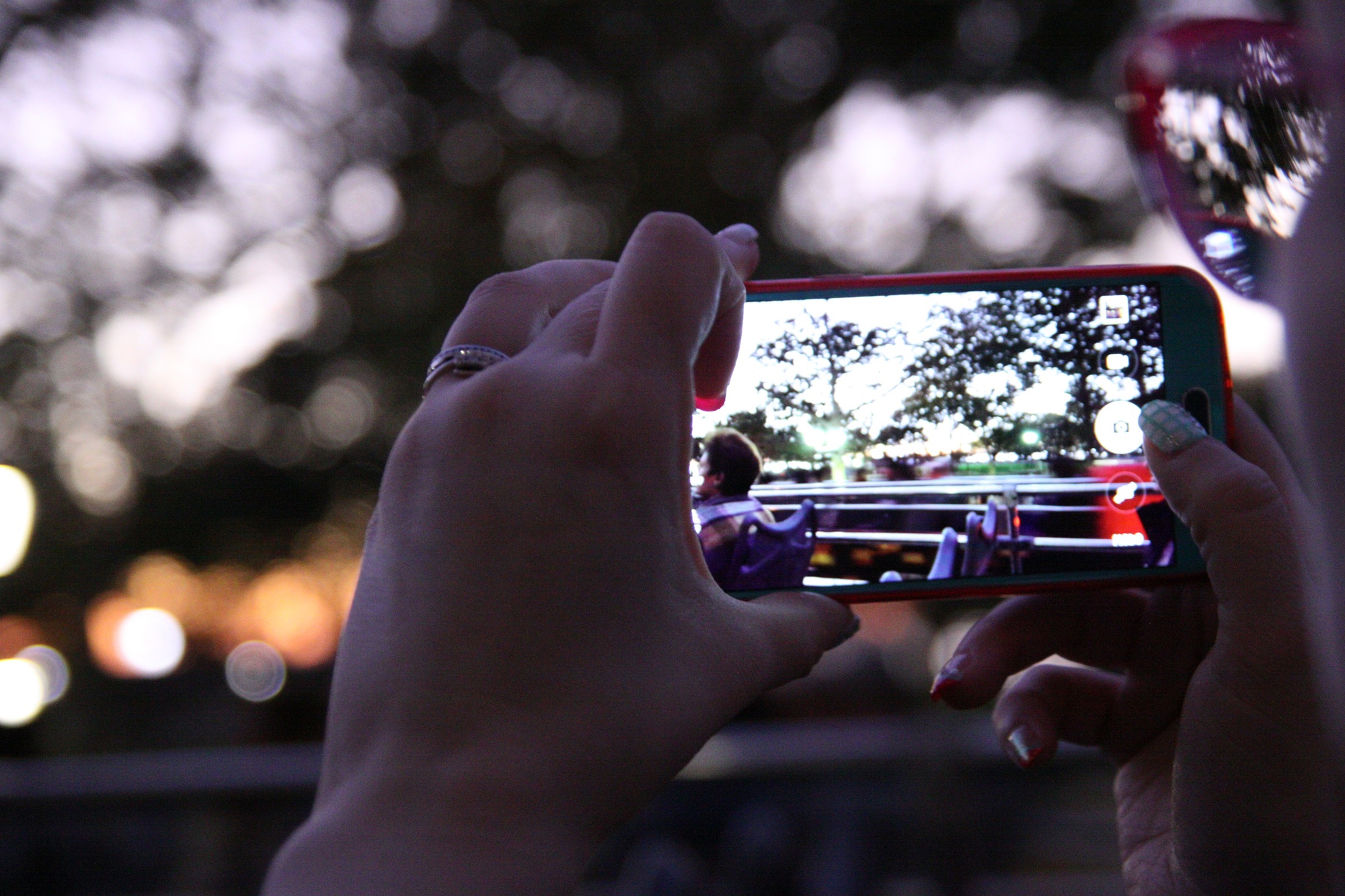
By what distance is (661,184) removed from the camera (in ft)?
31.3

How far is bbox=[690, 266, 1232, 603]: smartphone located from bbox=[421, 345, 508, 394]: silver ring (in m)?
0.52

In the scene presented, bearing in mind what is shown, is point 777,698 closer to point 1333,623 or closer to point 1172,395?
point 1172,395

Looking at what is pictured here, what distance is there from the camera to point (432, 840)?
3.64 feet

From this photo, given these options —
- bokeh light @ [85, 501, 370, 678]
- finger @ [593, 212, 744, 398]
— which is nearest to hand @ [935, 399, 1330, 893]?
finger @ [593, 212, 744, 398]

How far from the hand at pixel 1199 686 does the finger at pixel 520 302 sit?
932 millimetres

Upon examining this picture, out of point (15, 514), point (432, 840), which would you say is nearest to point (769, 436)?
point (432, 840)

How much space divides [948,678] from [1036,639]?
202 mm

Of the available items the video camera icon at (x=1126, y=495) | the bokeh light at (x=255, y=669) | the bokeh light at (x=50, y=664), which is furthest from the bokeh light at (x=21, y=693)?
the video camera icon at (x=1126, y=495)

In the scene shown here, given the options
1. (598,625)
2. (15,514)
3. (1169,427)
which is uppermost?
(1169,427)

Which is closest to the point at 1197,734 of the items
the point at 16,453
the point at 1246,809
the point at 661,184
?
the point at 1246,809

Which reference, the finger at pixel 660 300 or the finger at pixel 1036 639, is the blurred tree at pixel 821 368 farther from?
the finger at pixel 660 300

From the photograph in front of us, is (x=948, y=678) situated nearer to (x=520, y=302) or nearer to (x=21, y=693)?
(x=520, y=302)

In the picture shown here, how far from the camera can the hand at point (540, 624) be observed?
1136 millimetres

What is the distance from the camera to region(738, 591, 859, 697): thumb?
4.73 feet
